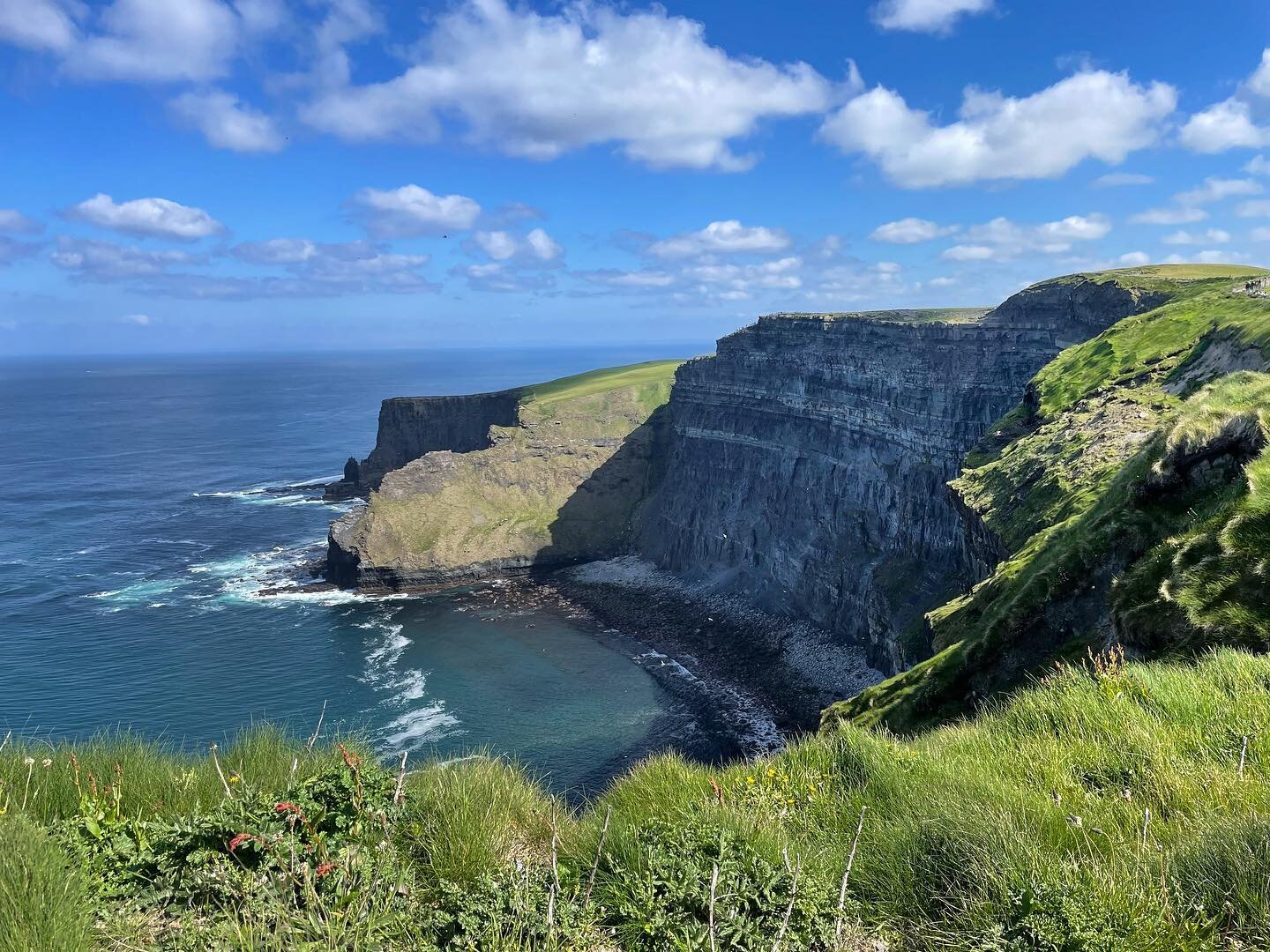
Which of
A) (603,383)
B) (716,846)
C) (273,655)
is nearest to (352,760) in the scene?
(716,846)

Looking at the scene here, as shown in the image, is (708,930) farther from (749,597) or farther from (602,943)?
(749,597)

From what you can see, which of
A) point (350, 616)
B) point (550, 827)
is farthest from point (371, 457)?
point (550, 827)

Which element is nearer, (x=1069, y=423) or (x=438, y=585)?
(x=1069, y=423)

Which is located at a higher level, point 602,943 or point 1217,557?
point 1217,557

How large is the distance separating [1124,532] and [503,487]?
89.4 metres

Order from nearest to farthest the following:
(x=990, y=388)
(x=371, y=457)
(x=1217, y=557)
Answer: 1. (x=1217, y=557)
2. (x=990, y=388)
3. (x=371, y=457)

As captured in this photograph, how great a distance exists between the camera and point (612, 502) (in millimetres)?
104438

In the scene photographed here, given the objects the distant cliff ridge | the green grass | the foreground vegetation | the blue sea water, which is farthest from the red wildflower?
the green grass

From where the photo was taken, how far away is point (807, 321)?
85.1 metres

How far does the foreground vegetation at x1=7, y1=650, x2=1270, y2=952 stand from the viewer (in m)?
5.77

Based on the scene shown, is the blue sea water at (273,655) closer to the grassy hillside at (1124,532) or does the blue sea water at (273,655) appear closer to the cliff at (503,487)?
the cliff at (503,487)

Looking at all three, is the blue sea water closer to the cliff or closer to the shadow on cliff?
Answer: the cliff

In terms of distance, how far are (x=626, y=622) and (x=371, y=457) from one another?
72.2 metres

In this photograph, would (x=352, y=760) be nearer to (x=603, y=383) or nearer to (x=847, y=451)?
(x=847, y=451)
